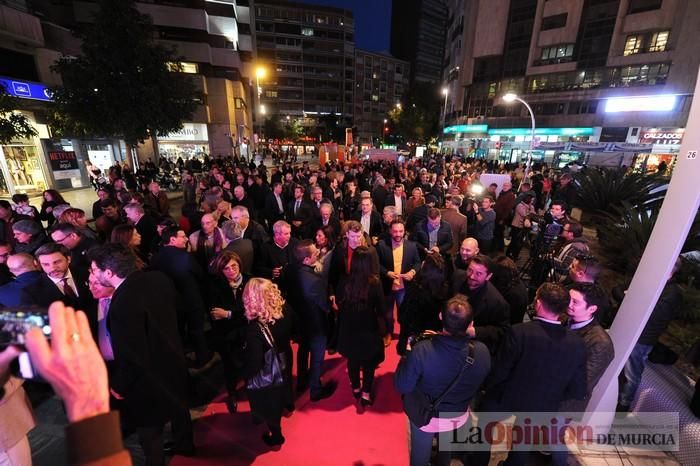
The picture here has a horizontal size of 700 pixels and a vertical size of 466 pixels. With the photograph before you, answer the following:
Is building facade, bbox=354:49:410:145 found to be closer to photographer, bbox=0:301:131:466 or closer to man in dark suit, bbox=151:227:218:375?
man in dark suit, bbox=151:227:218:375

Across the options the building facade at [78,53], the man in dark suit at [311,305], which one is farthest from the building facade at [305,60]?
the man in dark suit at [311,305]

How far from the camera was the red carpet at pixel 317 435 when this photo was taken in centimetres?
318

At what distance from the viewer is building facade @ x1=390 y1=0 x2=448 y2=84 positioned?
112500 mm

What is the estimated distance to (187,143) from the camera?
1192 inches

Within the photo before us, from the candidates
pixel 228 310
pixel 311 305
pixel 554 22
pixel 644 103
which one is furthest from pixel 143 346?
pixel 554 22

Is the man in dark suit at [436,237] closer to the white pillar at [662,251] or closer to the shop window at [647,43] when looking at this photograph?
the white pillar at [662,251]

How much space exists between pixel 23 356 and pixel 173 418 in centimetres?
241

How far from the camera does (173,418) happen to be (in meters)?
2.97

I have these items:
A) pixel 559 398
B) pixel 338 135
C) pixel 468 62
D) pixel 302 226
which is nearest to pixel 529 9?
pixel 468 62

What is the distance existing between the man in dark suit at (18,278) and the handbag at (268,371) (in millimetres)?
2327

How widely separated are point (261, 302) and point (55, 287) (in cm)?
230

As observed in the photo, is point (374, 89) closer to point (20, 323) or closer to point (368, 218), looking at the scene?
point (368, 218)

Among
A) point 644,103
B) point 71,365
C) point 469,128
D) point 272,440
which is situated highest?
point 644,103

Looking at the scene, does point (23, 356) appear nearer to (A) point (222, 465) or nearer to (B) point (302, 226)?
(A) point (222, 465)
